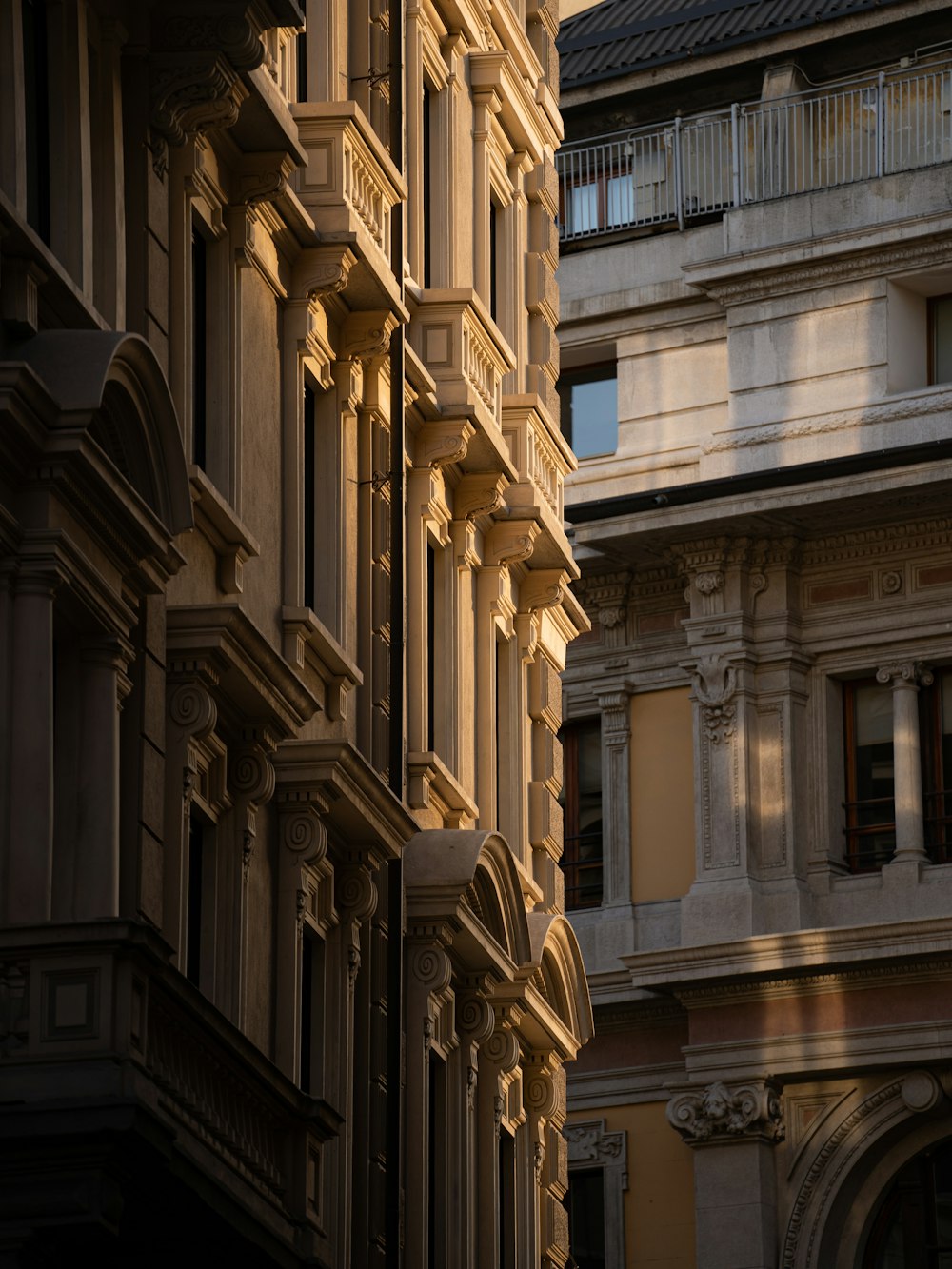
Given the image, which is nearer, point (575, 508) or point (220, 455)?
point (220, 455)

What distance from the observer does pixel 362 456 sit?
25.7 metres

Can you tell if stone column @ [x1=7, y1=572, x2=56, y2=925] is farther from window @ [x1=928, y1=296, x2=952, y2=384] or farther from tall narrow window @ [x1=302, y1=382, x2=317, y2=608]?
window @ [x1=928, y1=296, x2=952, y2=384]

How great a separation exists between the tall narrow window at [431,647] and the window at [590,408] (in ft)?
→ 49.4

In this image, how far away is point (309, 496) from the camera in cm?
2450

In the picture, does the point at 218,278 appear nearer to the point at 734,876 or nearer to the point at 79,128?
the point at 79,128

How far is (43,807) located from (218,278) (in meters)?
5.60

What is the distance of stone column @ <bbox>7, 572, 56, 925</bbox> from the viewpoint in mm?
17516

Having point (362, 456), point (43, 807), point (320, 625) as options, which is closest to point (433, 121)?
point (362, 456)

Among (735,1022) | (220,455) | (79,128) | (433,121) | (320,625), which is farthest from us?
(735,1022)

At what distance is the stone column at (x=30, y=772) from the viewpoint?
17516mm

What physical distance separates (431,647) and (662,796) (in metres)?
13.8

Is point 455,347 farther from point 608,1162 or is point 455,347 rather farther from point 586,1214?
point 586,1214

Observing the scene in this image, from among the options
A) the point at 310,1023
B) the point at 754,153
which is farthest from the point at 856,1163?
the point at 310,1023

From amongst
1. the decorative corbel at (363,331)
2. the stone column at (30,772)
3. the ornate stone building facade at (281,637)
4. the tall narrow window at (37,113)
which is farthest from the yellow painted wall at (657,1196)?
the stone column at (30,772)
